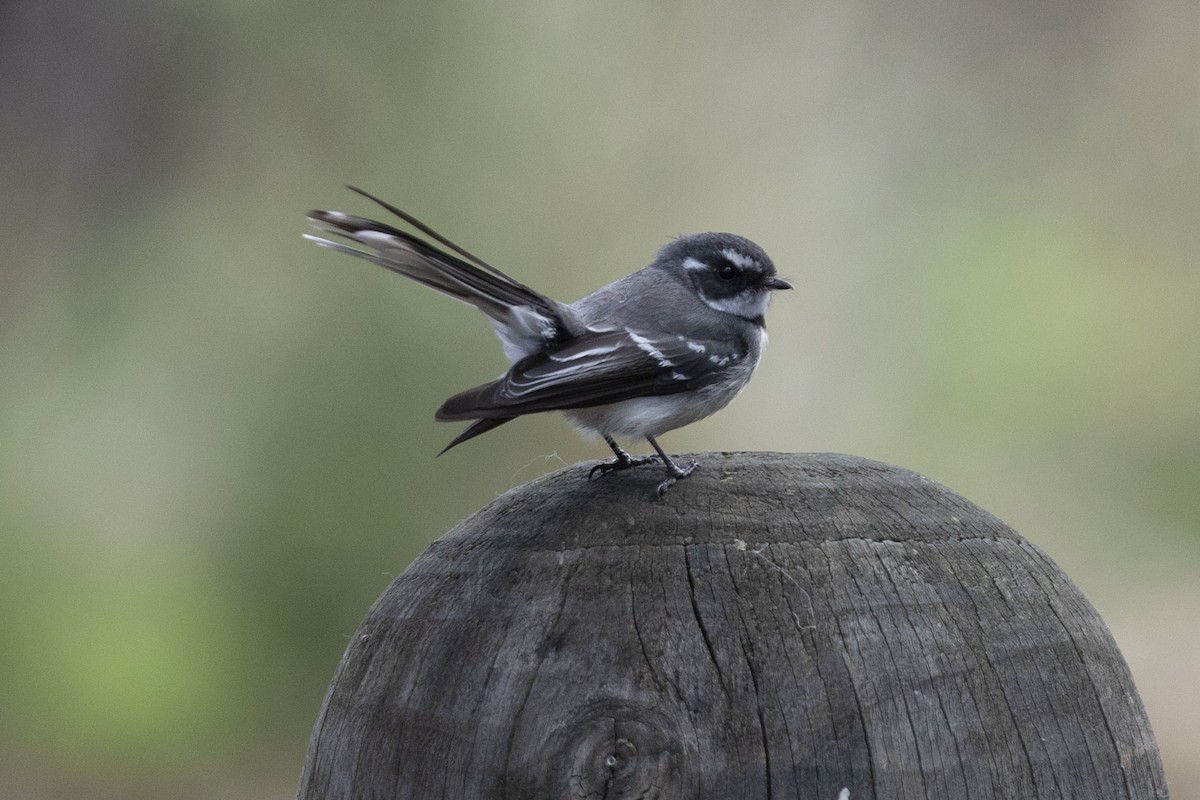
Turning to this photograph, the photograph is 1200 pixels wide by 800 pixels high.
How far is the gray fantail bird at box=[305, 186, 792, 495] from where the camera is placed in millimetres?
3131

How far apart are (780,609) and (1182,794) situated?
22.7ft

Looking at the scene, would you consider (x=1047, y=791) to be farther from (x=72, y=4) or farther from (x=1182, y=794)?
(x=72, y=4)

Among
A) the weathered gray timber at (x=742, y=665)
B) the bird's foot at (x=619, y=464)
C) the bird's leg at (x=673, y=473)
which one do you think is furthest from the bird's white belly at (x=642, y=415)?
the weathered gray timber at (x=742, y=665)

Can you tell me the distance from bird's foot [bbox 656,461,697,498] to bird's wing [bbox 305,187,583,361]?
70 centimetres

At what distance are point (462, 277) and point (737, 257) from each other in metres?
1.56

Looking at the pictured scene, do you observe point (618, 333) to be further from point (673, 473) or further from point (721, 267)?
point (721, 267)

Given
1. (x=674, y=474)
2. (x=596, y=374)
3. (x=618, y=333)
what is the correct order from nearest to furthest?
1. (x=674, y=474)
2. (x=596, y=374)
3. (x=618, y=333)

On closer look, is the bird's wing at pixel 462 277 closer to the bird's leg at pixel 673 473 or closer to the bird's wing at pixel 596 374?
the bird's wing at pixel 596 374

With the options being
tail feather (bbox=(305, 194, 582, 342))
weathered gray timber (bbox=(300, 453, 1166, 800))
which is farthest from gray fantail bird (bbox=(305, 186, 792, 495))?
weathered gray timber (bbox=(300, 453, 1166, 800))

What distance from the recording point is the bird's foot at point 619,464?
10.7 feet

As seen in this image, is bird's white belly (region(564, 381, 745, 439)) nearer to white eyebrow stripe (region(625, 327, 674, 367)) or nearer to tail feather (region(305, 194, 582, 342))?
white eyebrow stripe (region(625, 327, 674, 367))

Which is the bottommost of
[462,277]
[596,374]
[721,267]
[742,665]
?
[742,665]

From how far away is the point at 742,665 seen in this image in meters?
2.27

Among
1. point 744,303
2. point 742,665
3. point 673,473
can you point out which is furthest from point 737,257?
point 742,665
